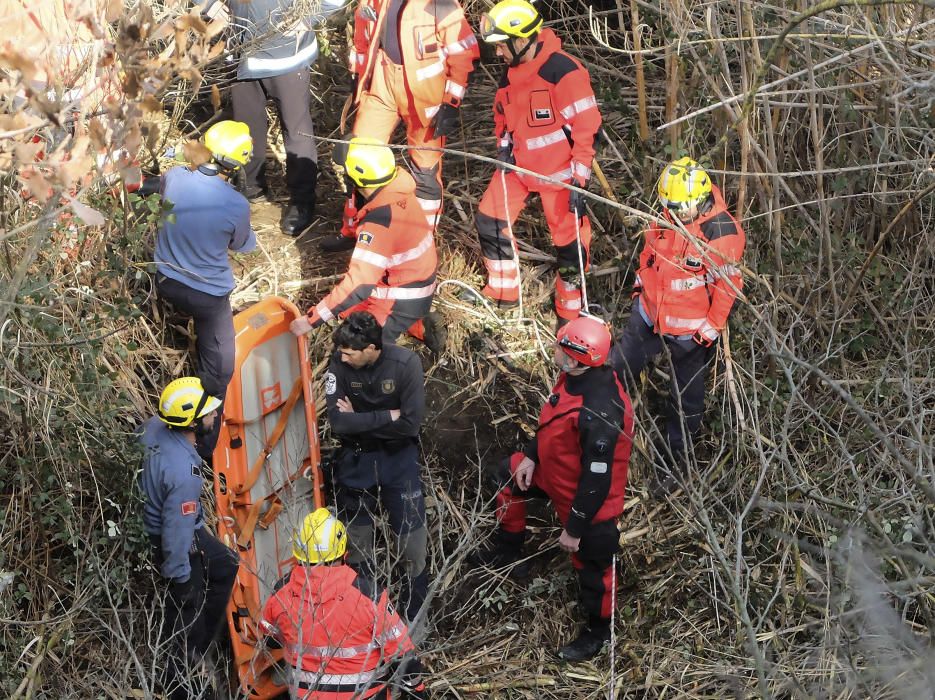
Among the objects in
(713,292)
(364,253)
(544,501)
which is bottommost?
(544,501)

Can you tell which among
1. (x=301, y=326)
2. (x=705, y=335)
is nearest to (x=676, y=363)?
(x=705, y=335)

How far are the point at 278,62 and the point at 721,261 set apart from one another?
320 cm

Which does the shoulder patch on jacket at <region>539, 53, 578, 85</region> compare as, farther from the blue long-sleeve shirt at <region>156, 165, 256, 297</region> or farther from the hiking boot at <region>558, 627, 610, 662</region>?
the hiking boot at <region>558, 627, 610, 662</region>

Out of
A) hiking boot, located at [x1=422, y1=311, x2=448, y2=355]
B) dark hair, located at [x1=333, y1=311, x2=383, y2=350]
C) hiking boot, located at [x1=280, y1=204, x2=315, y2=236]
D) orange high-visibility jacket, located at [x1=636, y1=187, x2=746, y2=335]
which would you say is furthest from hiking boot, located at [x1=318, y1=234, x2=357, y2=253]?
orange high-visibility jacket, located at [x1=636, y1=187, x2=746, y2=335]

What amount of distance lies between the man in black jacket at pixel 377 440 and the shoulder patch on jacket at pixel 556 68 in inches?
82.8

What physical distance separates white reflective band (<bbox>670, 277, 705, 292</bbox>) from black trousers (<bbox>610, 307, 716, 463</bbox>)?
31 centimetres

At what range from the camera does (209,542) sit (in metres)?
6.11

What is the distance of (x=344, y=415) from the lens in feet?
20.5

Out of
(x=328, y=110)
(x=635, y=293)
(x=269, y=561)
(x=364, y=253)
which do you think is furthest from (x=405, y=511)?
(x=328, y=110)

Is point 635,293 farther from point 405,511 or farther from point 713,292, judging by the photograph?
point 405,511

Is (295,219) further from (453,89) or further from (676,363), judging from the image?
(676,363)

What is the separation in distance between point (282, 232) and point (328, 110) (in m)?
1.57

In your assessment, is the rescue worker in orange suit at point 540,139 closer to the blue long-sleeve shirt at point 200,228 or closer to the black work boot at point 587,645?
the blue long-sleeve shirt at point 200,228

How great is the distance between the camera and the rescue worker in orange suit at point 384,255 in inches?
258
